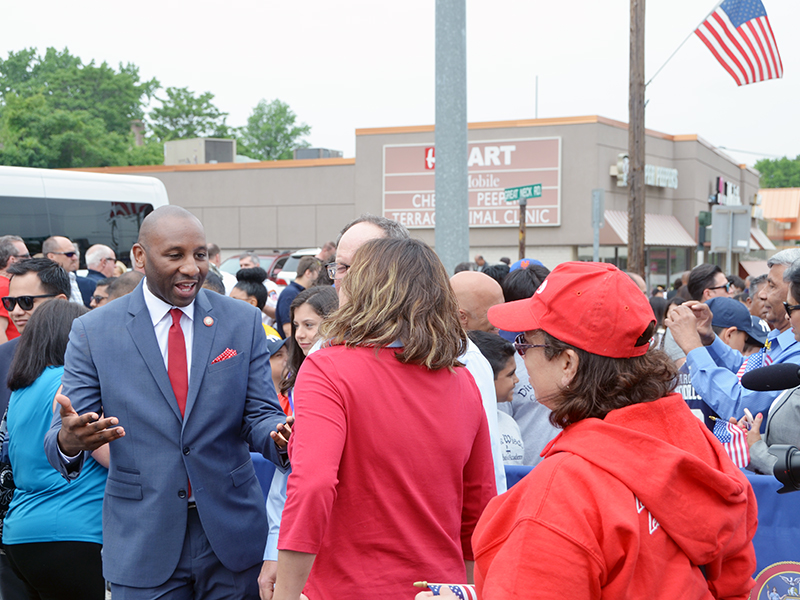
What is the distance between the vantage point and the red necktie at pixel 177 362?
285 cm

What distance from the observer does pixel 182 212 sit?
3059 mm

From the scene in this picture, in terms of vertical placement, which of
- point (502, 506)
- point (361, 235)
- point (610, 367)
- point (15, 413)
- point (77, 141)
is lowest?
point (15, 413)

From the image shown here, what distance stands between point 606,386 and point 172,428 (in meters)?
1.74

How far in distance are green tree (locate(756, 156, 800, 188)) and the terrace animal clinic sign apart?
91703 mm

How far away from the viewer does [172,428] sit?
9.05 ft

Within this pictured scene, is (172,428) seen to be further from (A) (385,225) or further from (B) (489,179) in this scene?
(B) (489,179)

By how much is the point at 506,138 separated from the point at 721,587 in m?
22.9

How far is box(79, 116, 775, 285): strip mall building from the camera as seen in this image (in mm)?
23172

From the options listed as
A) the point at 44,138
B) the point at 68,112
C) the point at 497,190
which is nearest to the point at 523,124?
the point at 497,190

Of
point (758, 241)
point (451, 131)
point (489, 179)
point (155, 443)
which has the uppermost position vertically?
point (489, 179)

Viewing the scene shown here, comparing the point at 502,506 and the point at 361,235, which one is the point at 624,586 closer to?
the point at 502,506

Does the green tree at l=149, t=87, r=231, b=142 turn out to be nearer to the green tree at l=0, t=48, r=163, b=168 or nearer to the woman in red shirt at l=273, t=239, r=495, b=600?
the green tree at l=0, t=48, r=163, b=168

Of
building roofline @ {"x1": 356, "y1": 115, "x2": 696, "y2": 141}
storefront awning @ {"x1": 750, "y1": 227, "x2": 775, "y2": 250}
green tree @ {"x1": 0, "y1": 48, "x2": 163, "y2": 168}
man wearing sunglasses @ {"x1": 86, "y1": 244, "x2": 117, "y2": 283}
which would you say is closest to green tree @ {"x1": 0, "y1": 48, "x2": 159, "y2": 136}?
green tree @ {"x1": 0, "y1": 48, "x2": 163, "y2": 168}

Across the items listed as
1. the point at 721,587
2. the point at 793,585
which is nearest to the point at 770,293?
the point at 793,585
